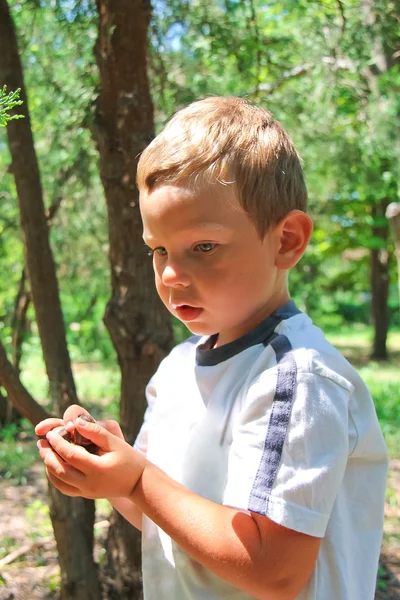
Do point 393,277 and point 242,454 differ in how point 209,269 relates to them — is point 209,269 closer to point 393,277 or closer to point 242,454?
point 242,454

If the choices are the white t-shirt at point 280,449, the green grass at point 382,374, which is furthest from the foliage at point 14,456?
the white t-shirt at point 280,449

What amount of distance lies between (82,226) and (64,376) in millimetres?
2586

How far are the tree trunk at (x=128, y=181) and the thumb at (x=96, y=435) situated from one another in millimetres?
1457

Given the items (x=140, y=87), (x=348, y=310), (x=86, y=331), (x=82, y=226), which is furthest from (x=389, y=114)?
(x=348, y=310)

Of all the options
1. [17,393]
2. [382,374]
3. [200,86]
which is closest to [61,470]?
[17,393]

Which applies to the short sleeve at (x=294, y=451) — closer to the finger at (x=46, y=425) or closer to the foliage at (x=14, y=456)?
the finger at (x=46, y=425)

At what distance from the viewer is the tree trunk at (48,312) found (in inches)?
88.1

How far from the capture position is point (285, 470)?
936 millimetres

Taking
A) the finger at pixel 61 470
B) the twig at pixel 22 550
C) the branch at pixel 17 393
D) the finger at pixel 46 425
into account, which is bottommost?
the twig at pixel 22 550

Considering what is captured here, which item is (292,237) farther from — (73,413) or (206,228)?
(73,413)

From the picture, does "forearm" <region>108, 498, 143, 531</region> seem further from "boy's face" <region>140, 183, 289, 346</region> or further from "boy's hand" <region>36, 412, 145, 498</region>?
"boy's face" <region>140, 183, 289, 346</region>

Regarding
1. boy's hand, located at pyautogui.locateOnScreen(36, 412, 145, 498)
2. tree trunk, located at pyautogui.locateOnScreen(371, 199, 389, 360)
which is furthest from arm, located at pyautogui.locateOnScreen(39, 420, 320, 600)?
tree trunk, located at pyautogui.locateOnScreen(371, 199, 389, 360)

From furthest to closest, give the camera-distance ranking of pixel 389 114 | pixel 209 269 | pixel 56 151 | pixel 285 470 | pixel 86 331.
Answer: pixel 86 331
pixel 389 114
pixel 56 151
pixel 209 269
pixel 285 470

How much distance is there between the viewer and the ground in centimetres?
309
